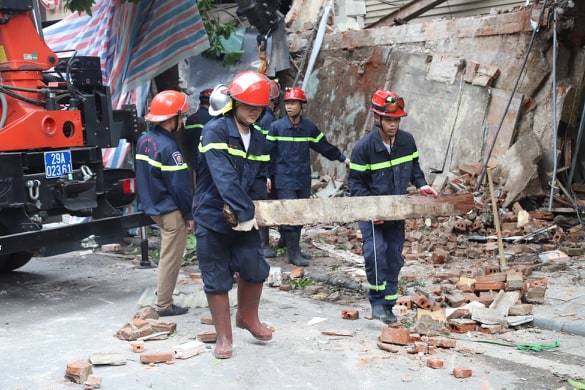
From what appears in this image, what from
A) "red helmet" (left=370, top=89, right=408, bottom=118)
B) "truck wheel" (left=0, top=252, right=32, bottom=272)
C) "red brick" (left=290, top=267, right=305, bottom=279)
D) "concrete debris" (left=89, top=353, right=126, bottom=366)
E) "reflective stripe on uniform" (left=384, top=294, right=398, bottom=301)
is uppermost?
"red helmet" (left=370, top=89, right=408, bottom=118)

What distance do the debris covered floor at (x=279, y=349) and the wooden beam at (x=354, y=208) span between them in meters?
0.91

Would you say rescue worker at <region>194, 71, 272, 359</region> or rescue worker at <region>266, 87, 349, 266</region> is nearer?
rescue worker at <region>194, 71, 272, 359</region>

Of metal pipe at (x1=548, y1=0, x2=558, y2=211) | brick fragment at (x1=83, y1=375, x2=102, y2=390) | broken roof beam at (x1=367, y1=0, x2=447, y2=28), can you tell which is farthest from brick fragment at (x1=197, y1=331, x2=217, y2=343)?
broken roof beam at (x1=367, y1=0, x2=447, y2=28)

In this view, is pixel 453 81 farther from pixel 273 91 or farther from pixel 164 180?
pixel 164 180

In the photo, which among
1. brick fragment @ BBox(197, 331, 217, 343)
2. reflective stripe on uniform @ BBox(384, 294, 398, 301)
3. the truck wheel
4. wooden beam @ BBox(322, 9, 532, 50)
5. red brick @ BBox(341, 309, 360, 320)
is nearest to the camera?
brick fragment @ BBox(197, 331, 217, 343)

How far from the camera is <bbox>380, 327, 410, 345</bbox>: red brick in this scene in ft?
17.9

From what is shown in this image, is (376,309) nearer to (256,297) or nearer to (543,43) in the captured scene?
(256,297)

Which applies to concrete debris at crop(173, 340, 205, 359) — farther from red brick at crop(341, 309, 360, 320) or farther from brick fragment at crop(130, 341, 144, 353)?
red brick at crop(341, 309, 360, 320)

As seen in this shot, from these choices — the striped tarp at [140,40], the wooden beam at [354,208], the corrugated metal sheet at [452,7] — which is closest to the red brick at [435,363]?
the wooden beam at [354,208]

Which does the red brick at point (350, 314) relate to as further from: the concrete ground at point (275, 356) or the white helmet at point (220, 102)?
the white helmet at point (220, 102)

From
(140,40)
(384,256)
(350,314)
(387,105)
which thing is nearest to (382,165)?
(387,105)

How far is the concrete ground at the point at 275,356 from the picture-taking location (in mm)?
4836

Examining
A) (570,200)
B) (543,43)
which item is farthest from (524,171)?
(543,43)

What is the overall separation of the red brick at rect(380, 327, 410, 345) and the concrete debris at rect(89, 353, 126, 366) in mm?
1872
